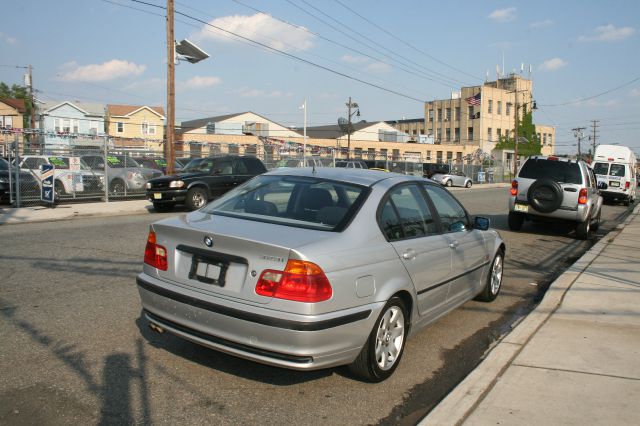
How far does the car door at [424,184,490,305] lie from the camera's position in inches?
206

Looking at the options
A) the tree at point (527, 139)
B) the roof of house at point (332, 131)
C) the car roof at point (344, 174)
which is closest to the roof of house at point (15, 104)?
the roof of house at point (332, 131)

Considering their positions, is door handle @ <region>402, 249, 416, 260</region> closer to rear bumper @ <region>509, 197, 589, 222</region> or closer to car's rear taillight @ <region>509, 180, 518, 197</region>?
rear bumper @ <region>509, 197, 589, 222</region>

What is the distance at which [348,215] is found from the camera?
13.5 feet

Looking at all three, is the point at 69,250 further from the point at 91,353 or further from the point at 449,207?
the point at 449,207

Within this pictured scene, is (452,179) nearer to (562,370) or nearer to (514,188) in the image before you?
(514,188)

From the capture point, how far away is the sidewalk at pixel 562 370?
11.8ft

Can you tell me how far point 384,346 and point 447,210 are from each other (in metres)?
1.87

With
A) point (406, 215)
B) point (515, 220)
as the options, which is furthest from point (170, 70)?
point (406, 215)

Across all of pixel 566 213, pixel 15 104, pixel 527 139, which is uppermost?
pixel 15 104

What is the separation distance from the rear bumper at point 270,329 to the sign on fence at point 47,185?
45.2 feet

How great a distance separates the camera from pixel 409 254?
4.37 m

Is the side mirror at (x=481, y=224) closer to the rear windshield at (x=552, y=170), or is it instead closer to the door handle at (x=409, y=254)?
the door handle at (x=409, y=254)

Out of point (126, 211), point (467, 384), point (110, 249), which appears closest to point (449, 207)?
point (467, 384)

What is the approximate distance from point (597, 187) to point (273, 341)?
13.6 metres
